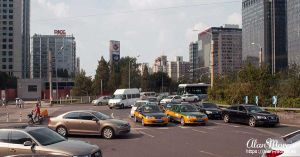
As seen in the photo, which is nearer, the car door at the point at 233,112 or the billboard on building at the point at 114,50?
the car door at the point at 233,112

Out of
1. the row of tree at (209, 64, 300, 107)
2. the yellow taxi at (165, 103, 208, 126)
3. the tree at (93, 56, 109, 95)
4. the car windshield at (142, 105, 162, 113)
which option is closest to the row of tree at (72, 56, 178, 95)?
the tree at (93, 56, 109, 95)

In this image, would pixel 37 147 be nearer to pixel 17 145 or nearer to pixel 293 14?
pixel 17 145

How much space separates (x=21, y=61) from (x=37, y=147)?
14664 cm

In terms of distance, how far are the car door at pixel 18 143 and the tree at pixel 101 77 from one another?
75449 mm

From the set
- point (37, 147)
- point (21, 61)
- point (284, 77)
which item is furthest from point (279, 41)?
point (21, 61)

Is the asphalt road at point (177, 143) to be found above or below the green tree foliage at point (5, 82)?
below

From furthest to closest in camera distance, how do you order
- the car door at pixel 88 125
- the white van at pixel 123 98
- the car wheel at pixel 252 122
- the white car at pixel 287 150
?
the white van at pixel 123 98 < the car wheel at pixel 252 122 < the car door at pixel 88 125 < the white car at pixel 287 150

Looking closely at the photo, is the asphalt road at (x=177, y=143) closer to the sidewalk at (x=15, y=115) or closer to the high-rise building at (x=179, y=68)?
the sidewalk at (x=15, y=115)

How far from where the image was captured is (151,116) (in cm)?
2511

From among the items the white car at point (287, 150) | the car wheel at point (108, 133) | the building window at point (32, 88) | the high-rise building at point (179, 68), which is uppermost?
the high-rise building at point (179, 68)

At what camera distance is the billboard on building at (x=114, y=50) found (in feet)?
392

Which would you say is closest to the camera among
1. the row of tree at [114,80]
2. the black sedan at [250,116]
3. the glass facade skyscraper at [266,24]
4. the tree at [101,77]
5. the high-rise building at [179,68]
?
the black sedan at [250,116]

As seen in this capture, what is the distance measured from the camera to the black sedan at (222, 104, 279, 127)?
2475cm

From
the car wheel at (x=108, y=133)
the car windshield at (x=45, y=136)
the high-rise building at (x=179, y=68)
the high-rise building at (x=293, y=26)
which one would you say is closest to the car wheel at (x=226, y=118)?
the car wheel at (x=108, y=133)
